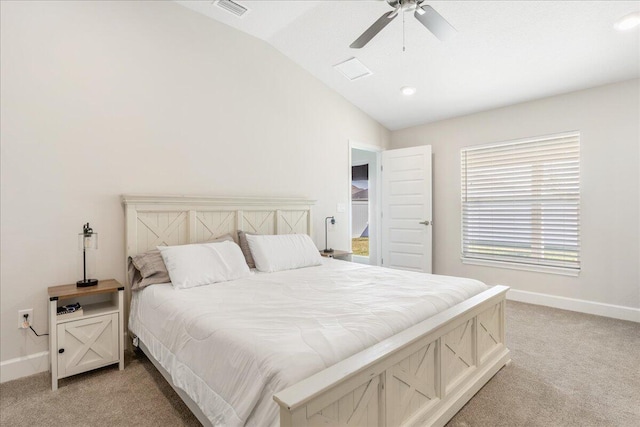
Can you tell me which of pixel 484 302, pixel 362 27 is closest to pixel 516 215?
pixel 484 302

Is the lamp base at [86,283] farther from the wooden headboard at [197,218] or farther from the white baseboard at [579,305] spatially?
the white baseboard at [579,305]

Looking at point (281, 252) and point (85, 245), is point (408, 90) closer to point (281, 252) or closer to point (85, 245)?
point (281, 252)

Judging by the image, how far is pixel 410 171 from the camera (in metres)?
4.96

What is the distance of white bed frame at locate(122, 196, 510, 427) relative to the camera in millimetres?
1178

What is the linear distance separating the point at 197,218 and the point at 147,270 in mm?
751

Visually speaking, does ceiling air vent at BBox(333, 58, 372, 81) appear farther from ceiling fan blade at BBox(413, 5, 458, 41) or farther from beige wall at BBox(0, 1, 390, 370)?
ceiling fan blade at BBox(413, 5, 458, 41)

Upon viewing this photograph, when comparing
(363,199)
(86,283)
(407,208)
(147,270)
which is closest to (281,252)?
(147,270)

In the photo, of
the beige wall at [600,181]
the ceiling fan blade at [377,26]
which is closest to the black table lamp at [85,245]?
the ceiling fan blade at [377,26]

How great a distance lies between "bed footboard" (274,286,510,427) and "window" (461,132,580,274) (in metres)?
2.01

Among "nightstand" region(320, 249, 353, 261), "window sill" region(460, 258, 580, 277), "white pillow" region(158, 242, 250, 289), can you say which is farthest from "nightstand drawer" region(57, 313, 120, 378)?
"window sill" region(460, 258, 580, 277)

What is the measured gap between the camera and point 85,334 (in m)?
2.29

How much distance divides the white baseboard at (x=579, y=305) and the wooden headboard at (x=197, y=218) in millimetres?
2956

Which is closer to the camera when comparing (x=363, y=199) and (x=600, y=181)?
(x=600, y=181)

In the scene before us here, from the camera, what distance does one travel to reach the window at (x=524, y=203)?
3.81 m
